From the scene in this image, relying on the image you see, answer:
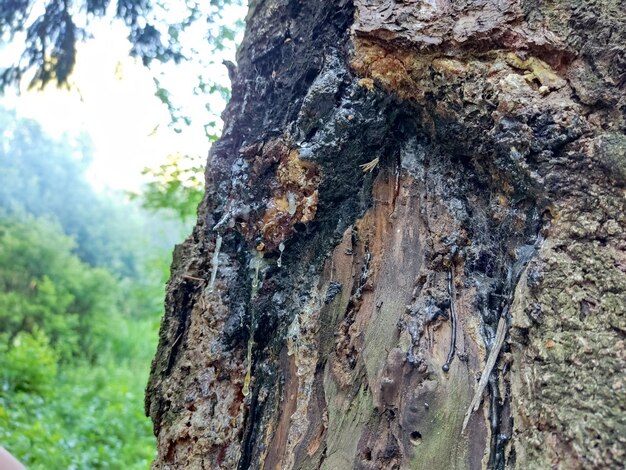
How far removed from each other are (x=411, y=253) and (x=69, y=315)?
11.7m

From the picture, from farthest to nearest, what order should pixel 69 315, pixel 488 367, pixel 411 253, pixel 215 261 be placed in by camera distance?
pixel 69 315, pixel 215 261, pixel 411 253, pixel 488 367

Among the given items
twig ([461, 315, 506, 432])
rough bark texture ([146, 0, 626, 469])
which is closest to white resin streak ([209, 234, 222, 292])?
rough bark texture ([146, 0, 626, 469])

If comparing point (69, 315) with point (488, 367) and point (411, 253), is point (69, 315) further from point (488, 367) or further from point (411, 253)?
point (488, 367)

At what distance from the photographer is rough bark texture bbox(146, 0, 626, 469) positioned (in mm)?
856

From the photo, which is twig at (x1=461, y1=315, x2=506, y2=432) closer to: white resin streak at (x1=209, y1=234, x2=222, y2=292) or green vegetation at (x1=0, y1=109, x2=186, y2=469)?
white resin streak at (x1=209, y1=234, x2=222, y2=292)

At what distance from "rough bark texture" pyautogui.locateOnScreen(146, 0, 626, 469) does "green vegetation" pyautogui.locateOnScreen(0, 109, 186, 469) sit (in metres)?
3.59

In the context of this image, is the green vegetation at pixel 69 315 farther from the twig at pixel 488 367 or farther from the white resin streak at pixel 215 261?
the twig at pixel 488 367

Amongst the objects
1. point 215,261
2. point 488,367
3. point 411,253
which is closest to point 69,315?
point 215,261

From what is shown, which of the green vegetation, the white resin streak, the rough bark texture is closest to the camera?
the rough bark texture

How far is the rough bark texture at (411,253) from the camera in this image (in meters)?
0.86

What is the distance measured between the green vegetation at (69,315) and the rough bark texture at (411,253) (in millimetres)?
3585

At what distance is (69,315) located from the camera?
11.1 meters

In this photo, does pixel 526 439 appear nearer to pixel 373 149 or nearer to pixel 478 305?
pixel 478 305

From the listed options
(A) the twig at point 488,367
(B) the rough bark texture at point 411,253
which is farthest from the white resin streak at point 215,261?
(A) the twig at point 488,367
